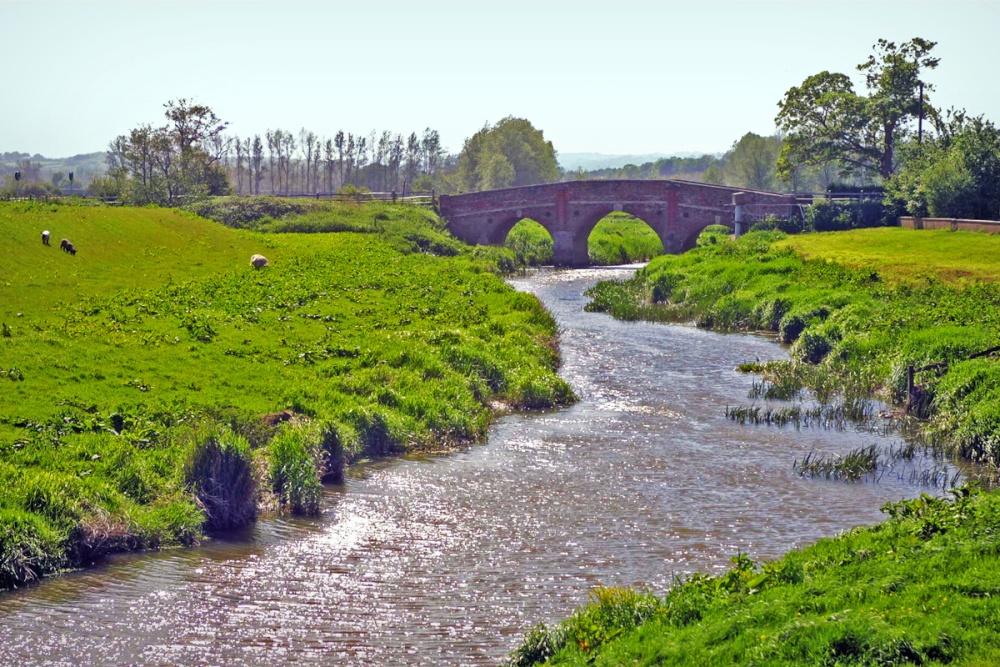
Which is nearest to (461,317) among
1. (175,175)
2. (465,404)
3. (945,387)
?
(465,404)

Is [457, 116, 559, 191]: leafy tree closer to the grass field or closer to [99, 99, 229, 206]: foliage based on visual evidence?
[99, 99, 229, 206]: foliage

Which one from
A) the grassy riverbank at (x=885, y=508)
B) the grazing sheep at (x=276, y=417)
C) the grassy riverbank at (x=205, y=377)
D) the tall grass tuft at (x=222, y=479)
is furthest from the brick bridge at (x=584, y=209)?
the tall grass tuft at (x=222, y=479)

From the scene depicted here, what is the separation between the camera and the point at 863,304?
3816 cm

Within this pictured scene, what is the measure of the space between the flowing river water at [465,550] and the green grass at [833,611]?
1.90 m

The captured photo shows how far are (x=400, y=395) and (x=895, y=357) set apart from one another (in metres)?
14.6

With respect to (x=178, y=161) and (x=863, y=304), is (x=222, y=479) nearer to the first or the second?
(x=863, y=304)

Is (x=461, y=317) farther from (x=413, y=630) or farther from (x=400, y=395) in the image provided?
(x=413, y=630)

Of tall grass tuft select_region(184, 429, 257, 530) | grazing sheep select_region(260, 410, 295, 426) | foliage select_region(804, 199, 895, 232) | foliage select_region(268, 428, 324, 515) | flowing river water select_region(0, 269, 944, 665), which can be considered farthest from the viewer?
foliage select_region(804, 199, 895, 232)

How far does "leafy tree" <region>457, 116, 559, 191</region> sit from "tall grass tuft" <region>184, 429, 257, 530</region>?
130 metres

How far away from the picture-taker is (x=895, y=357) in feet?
102

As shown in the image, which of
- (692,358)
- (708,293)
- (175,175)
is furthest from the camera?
(175,175)

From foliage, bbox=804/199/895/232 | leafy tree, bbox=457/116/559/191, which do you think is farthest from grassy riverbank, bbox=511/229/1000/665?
leafy tree, bbox=457/116/559/191

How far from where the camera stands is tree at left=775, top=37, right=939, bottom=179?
78125 mm

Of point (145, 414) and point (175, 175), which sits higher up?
point (175, 175)
